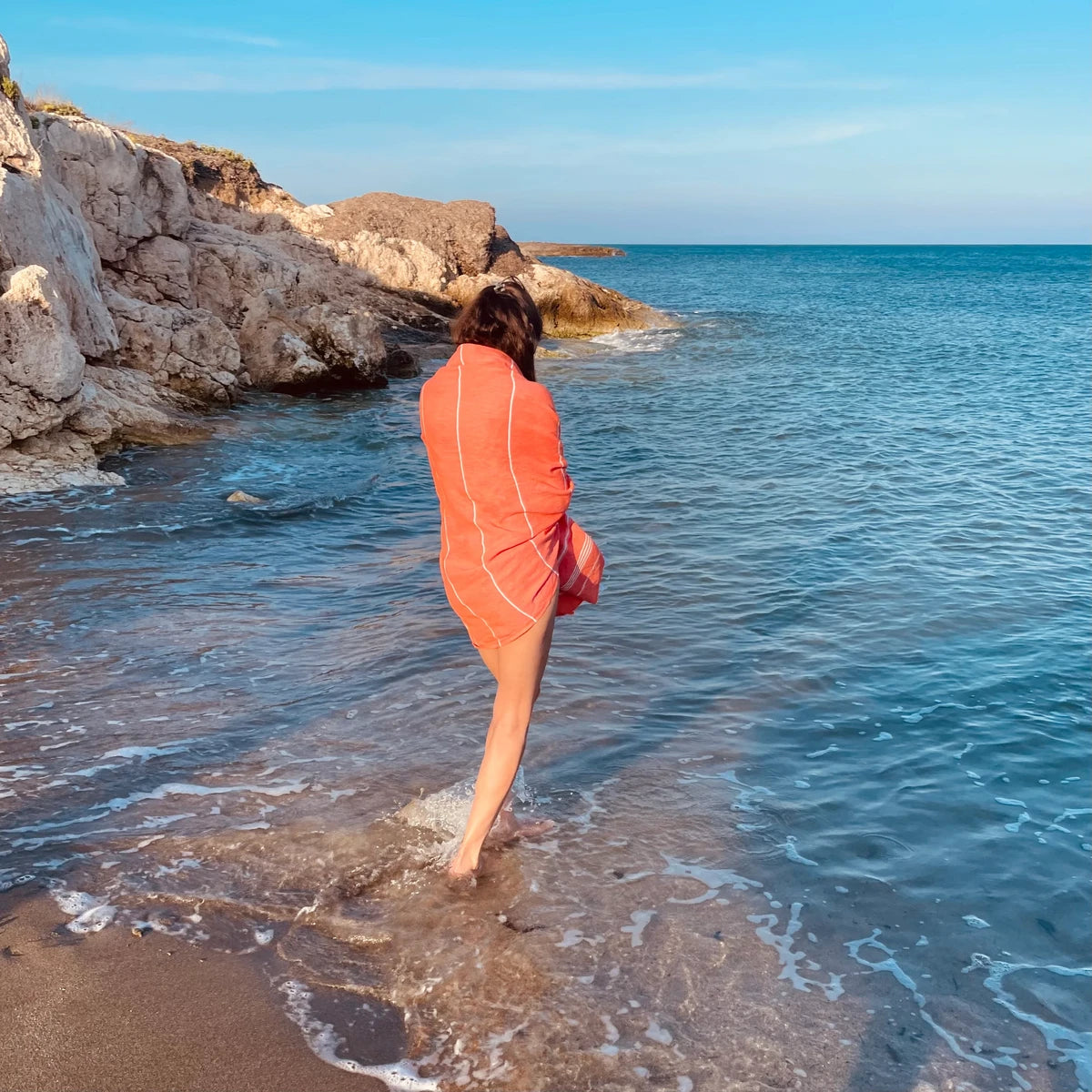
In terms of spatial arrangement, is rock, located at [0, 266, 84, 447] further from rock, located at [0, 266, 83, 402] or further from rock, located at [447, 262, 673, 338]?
rock, located at [447, 262, 673, 338]

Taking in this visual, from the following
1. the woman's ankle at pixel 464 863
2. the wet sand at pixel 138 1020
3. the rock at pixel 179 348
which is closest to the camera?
the wet sand at pixel 138 1020

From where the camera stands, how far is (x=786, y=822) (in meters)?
4.36

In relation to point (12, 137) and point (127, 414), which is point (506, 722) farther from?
point (12, 137)

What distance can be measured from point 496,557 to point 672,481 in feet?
29.2

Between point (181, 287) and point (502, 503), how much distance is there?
1678cm

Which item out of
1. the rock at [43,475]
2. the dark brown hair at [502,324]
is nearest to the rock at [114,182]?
the rock at [43,475]

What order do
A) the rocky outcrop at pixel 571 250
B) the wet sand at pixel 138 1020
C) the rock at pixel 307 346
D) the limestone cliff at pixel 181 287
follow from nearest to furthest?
the wet sand at pixel 138 1020 → the limestone cliff at pixel 181 287 → the rock at pixel 307 346 → the rocky outcrop at pixel 571 250

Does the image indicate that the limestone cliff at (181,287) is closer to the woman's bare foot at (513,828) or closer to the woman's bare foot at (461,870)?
the woman's bare foot at (513,828)

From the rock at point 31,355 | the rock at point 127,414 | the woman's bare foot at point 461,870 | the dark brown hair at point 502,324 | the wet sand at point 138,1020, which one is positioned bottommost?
the woman's bare foot at point 461,870

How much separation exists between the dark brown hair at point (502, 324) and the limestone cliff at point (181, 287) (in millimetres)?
8300

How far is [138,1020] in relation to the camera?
2.82 metres

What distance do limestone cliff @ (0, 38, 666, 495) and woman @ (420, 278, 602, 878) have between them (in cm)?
826

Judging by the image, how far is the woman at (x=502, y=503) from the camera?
324 cm

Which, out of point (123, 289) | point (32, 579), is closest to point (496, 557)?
point (32, 579)
